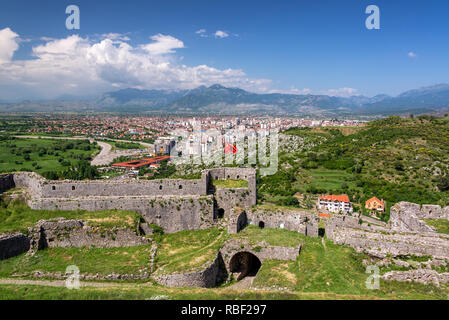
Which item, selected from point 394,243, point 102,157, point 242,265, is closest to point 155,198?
point 242,265

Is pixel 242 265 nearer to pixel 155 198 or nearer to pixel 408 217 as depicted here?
pixel 155 198

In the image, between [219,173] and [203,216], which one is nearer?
[203,216]

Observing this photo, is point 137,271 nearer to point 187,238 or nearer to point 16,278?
point 187,238

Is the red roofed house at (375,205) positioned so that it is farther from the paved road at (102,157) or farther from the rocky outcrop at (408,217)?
the paved road at (102,157)

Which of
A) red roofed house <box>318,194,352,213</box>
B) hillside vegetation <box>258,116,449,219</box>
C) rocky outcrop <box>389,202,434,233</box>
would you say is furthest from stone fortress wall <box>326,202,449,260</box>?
hillside vegetation <box>258,116,449,219</box>

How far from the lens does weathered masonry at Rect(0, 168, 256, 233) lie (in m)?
16.9

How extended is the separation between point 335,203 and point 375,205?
5324 millimetres

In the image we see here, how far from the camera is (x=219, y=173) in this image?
19.9 metres

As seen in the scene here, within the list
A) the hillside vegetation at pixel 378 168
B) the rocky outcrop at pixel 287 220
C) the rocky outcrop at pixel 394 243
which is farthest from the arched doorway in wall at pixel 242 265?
the hillside vegetation at pixel 378 168

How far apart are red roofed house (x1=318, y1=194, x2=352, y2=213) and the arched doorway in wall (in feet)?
70.0

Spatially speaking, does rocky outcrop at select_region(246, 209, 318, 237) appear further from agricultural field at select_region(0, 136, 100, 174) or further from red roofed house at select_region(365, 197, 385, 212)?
agricultural field at select_region(0, 136, 100, 174)
